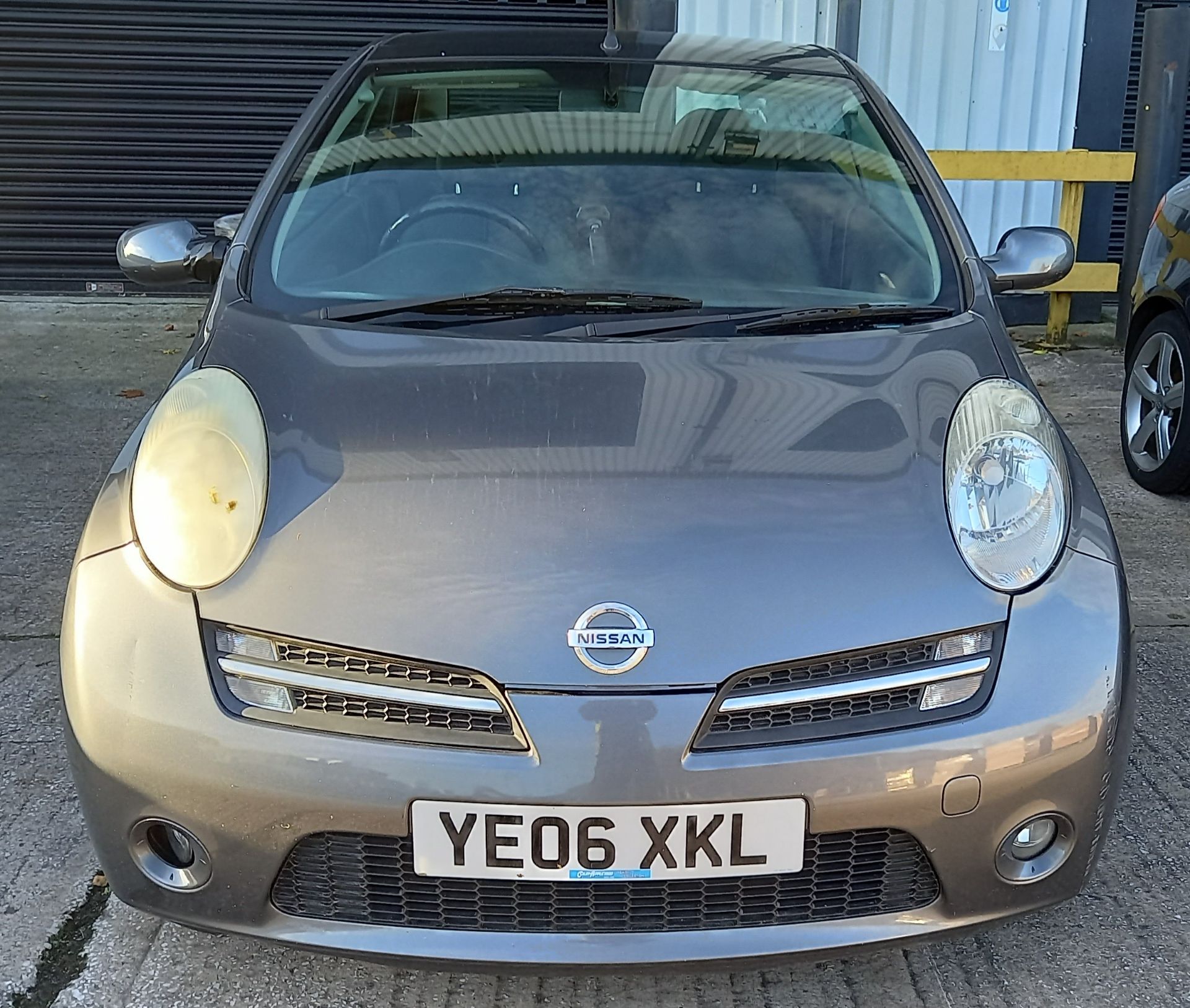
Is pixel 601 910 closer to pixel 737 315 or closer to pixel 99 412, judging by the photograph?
pixel 737 315

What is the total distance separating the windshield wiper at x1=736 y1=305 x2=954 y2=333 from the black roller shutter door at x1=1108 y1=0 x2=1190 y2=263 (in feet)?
18.7

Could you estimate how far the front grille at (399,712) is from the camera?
163 cm

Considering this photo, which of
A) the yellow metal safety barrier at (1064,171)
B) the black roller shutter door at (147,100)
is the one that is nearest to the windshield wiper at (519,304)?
the yellow metal safety barrier at (1064,171)

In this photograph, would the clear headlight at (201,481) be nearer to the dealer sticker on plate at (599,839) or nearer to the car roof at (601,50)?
the dealer sticker on plate at (599,839)

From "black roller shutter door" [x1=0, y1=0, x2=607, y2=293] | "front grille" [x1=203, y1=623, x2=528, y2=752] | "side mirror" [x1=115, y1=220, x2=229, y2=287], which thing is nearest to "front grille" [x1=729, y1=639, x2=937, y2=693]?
"front grille" [x1=203, y1=623, x2=528, y2=752]

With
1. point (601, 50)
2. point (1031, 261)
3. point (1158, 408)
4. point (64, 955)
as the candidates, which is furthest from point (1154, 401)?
point (64, 955)

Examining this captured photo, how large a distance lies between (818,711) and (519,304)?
105cm

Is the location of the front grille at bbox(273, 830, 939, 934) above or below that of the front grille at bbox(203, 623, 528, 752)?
below

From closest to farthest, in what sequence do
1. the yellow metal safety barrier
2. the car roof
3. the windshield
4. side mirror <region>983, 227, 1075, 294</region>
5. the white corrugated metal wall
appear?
the windshield
side mirror <region>983, 227, 1075, 294</region>
the car roof
the yellow metal safety barrier
the white corrugated metal wall

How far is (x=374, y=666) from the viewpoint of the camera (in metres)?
1.66

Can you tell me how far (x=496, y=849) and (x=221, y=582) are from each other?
56 cm

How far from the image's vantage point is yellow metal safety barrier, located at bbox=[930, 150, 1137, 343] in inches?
242

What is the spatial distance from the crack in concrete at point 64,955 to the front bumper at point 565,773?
340mm

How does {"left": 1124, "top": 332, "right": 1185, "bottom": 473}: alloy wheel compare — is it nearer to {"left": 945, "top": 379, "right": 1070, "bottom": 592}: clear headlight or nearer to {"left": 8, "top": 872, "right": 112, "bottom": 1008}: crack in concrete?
{"left": 945, "top": 379, "right": 1070, "bottom": 592}: clear headlight
